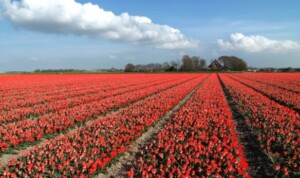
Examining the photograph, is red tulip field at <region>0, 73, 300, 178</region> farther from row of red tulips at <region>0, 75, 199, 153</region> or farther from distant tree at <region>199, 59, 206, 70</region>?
distant tree at <region>199, 59, 206, 70</region>

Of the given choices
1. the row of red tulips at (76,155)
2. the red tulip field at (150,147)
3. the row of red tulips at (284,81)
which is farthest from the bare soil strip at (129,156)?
the row of red tulips at (284,81)

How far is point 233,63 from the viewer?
136m

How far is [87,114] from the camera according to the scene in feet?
42.4

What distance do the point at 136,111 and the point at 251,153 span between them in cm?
625

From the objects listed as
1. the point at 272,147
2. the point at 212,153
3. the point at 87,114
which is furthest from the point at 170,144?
the point at 87,114

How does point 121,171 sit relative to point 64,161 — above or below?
below

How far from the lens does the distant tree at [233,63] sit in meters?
131

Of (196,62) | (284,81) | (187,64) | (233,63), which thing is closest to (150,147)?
(284,81)

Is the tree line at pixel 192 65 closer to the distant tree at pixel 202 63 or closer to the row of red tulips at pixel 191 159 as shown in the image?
the distant tree at pixel 202 63

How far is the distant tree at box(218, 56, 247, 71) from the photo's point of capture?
131250 mm

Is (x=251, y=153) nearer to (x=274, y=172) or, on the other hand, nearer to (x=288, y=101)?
(x=274, y=172)

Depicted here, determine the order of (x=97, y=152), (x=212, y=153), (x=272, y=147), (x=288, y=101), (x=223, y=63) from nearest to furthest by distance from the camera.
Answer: (x=212, y=153) < (x=97, y=152) < (x=272, y=147) < (x=288, y=101) < (x=223, y=63)

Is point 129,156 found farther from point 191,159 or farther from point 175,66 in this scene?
point 175,66

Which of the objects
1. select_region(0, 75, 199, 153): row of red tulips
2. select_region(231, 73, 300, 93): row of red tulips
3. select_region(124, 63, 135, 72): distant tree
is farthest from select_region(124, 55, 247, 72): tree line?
select_region(0, 75, 199, 153): row of red tulips
